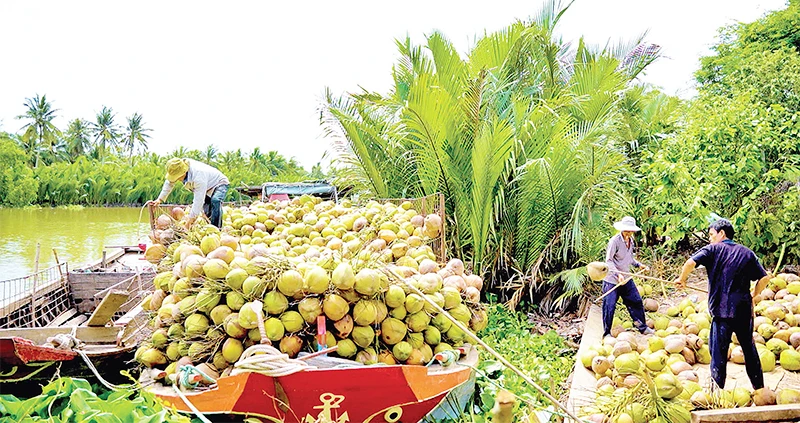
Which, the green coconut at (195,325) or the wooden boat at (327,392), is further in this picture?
the green coconut at (195,325)

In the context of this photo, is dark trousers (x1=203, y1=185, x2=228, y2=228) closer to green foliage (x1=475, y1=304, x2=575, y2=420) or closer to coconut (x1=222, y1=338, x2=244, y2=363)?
green foliage (x1=475, y1=304, x2=575, y2=420)

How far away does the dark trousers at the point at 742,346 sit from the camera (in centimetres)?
471

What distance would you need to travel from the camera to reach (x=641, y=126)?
1216 cm

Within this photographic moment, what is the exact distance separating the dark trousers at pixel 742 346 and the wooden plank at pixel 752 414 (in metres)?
2.19

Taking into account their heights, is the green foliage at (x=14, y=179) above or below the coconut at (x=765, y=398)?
above

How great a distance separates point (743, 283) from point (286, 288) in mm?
3353

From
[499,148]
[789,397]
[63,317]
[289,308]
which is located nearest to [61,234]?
[63,317]

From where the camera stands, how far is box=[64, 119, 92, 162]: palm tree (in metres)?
56.3

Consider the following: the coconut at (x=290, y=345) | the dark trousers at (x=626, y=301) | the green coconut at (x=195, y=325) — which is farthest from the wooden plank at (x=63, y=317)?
the dark trousers at (x=626, y=301)

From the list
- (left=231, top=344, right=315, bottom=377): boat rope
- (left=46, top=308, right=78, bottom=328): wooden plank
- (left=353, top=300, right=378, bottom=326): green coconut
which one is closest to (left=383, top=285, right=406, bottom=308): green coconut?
(left=353, top=300, right=378, bottom=326): green coconut

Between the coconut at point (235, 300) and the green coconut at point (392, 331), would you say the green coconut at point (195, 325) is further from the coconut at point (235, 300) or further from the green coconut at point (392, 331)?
the green coconut at point (392, 331)

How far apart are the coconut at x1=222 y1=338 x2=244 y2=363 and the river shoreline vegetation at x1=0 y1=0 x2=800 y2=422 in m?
2.40

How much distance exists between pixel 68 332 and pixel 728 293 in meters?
5.34

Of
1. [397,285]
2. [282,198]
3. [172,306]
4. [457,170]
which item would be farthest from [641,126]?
[172,306]
